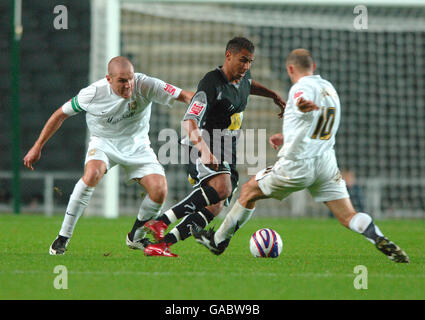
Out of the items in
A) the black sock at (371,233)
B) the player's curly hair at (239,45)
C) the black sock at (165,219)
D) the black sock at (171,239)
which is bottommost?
the black sock at (171,239)

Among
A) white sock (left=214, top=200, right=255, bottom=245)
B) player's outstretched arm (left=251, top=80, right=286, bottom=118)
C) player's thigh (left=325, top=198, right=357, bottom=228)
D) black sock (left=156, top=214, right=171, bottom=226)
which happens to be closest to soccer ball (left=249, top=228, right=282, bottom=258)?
white sock (left=214, top=200, right=255, bottom=245)

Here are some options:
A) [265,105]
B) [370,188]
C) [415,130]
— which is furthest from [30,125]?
[415,130]

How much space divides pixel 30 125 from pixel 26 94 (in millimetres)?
814

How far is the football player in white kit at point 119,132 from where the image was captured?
6.41 meters

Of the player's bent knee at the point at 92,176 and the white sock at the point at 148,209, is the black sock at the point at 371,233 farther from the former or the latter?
the player's bent knee at the point at 92,176

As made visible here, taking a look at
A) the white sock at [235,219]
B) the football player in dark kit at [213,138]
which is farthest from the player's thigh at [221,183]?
the white sock at [235,219]

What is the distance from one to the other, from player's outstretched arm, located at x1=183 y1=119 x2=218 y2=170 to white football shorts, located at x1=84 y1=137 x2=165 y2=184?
782 mm

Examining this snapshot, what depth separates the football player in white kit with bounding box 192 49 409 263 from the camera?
5.68 m

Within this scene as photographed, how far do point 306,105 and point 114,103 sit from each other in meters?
1.96

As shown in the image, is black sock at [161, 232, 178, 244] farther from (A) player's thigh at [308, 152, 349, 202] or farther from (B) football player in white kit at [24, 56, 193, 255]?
(A) player's thigh at [308, 152, 349, 202]

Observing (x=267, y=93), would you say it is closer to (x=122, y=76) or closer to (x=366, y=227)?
(x=122, y=76)

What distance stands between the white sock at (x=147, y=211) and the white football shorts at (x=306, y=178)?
3.91 ft

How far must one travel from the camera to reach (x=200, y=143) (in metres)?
6.01
